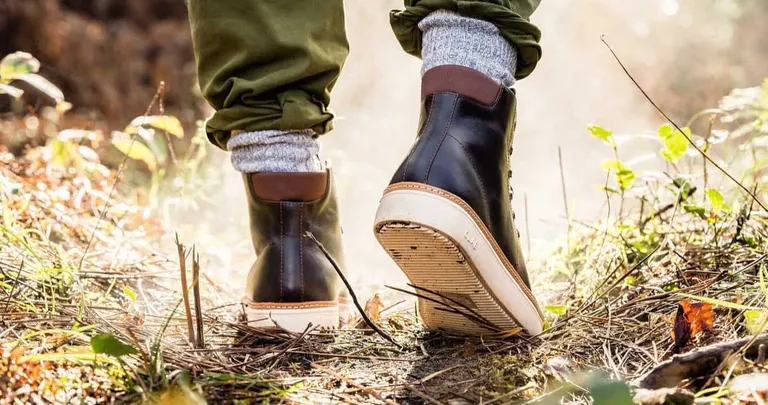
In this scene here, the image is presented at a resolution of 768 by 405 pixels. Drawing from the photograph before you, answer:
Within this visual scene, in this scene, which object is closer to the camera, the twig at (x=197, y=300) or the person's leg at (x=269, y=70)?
the twig at (x=197, y=300)

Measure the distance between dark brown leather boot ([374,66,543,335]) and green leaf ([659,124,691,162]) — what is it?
1.37 ft

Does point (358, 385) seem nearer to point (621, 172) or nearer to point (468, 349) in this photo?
point (468, 349)

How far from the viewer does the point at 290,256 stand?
4.17 feet

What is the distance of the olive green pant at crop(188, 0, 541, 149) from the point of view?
125 cm

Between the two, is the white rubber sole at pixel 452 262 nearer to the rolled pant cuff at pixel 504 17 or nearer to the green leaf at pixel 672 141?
the rolled pant cuff at pixel 504 17

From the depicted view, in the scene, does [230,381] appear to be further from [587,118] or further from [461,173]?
[587,118]

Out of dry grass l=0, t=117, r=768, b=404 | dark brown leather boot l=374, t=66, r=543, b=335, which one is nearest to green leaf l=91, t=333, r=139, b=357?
dry grass l=0, t=117, r=768, b=404

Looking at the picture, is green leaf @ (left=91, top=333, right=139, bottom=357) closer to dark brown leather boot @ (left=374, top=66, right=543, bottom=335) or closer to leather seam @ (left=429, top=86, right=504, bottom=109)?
dark brown leather boot @ (left=374, top=66, right=543, bottom=335)

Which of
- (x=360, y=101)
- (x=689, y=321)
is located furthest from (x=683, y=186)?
(x=360, y=101)

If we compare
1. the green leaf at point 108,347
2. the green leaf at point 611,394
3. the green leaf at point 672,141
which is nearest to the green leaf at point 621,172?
the green leaf at point 672,141

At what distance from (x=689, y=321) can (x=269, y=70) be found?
82 cm

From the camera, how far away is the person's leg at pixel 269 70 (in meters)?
1.26

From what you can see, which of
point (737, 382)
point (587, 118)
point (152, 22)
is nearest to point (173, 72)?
point (152, 22)

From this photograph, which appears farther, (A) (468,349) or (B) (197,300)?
(A) (468,349)
